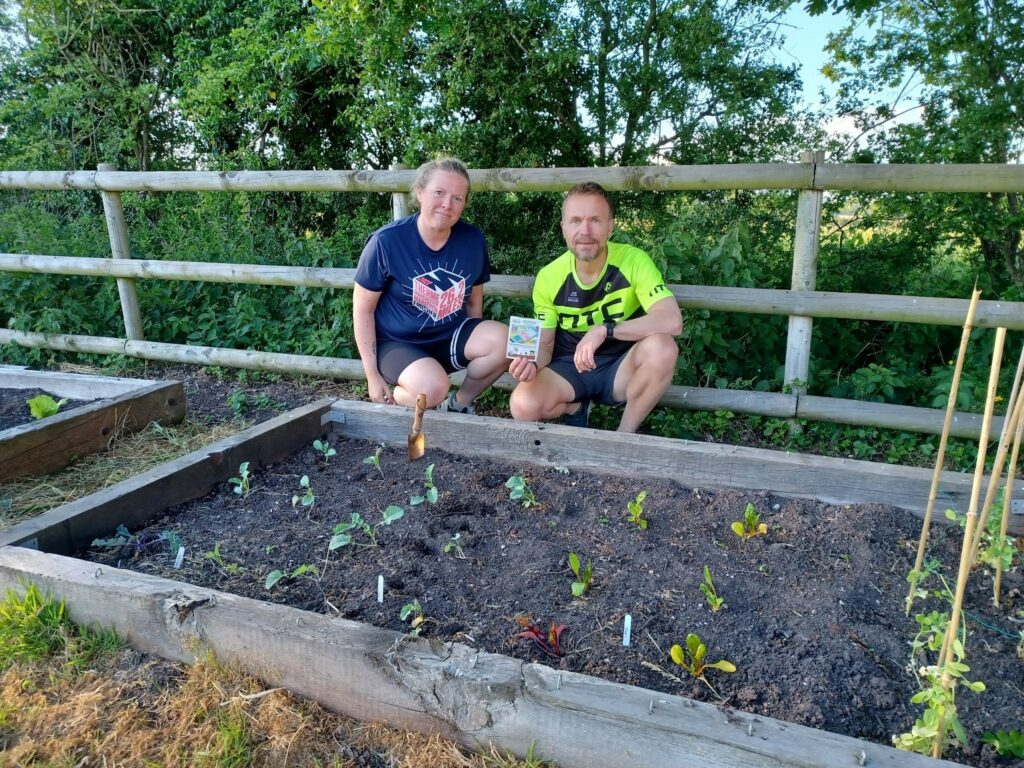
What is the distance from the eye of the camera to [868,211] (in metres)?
5.20

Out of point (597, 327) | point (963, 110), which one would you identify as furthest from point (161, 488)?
point (963, 110)

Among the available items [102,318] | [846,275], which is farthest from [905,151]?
[102,318]

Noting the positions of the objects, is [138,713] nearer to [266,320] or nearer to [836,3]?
[266,320]

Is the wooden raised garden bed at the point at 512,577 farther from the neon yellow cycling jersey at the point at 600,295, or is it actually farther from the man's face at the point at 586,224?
the man's face at the point at 586,224

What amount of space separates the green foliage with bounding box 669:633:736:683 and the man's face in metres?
1.85

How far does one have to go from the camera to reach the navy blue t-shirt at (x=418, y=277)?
129 inches

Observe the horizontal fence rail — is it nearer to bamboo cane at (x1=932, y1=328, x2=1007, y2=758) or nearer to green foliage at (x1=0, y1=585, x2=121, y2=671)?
bamboo cane at (x1=932, y1=328, x2=1007, y2=758)

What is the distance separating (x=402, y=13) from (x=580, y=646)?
17.6ft

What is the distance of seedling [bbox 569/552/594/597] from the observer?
2.01m

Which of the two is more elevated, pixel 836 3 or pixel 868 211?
pixel 836 3

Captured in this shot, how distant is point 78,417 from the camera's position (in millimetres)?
3293

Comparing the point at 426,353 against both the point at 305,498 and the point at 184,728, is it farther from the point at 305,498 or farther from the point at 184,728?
the point at 184,728

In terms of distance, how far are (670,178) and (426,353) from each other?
151 centimetres

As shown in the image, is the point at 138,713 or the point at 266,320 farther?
the point at 266,320
